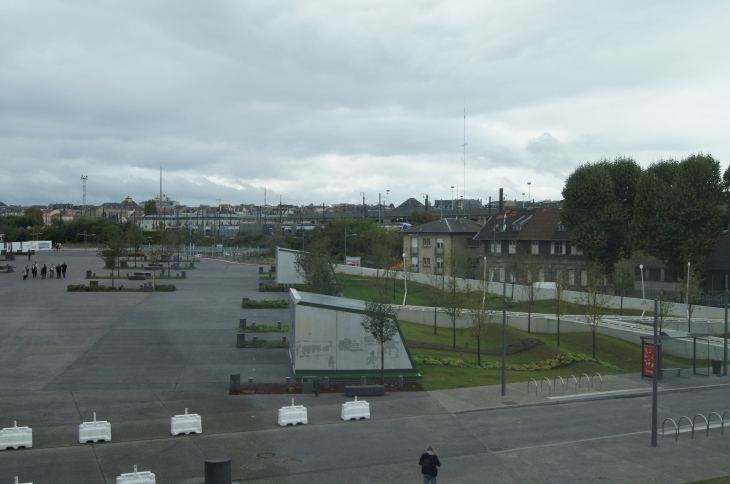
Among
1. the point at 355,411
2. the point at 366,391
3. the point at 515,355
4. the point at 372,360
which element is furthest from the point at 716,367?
the point at 355,411

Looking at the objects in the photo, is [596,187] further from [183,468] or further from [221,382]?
[183,468]

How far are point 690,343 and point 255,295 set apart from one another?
33907 mm

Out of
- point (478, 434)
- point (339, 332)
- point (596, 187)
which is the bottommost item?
point (478, 434)

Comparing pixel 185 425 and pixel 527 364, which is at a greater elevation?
pixel 185 425

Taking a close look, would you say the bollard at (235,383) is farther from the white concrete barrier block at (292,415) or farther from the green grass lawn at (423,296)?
the green grass lawn at (423,296)

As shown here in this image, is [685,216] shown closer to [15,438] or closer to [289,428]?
[289,428]

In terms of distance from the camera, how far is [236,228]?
16675cm

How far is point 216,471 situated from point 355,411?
7487 mm

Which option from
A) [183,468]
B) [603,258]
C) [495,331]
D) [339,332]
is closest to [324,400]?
[339,332]

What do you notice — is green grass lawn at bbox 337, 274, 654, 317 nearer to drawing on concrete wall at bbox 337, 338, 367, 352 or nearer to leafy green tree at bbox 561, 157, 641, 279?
leafy green tree at bbox 561, 157, 641, 279

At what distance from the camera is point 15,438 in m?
17.8

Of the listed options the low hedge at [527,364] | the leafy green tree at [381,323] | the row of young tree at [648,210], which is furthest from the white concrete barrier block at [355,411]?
the row of young tree at [648,210]

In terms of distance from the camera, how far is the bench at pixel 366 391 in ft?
81.2

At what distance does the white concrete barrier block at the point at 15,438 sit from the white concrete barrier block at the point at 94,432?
1.33m
